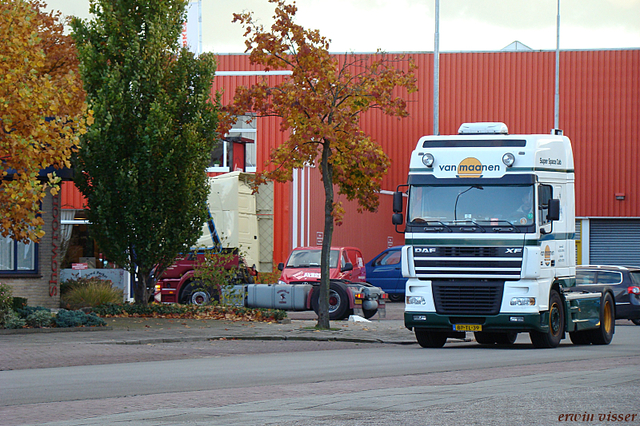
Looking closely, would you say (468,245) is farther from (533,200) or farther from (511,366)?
(511,366)

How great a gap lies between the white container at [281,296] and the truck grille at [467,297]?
8694 mm

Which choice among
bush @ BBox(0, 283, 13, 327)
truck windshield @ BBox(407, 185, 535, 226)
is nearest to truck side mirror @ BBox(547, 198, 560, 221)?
truck windshield @ BBox(407, 185, 535, 226)

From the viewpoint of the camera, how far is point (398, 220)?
55.0 ft

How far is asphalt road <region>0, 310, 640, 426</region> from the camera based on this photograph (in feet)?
26.9

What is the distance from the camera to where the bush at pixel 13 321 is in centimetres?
1777

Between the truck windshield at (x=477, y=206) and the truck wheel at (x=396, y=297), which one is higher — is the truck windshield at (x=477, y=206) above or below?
above

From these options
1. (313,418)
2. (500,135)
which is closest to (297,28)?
(500,135)

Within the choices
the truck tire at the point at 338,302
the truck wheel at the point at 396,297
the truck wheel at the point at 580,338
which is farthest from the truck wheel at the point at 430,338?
the truck wheel at the point at 396,297

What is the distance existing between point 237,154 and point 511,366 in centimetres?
2435

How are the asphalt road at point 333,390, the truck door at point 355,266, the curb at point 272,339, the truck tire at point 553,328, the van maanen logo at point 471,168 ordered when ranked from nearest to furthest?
1. the asphalt road at point 333,390
2. the van maanen logo at point 471,168
3. the truck tire at point 553,328
4. the curb at point 272,339
5. the truck door at point 355,266

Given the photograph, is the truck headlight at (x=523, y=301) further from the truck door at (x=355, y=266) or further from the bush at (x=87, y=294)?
the bush at (x=87, y=294)

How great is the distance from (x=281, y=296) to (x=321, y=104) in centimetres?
672

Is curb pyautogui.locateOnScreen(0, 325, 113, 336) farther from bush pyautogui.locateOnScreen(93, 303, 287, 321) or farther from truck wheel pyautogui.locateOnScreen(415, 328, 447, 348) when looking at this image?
truck wheel pyautogui.locateOnScreen(415, 328, 447, 348)

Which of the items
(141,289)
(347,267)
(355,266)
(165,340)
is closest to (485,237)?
(165,340)
